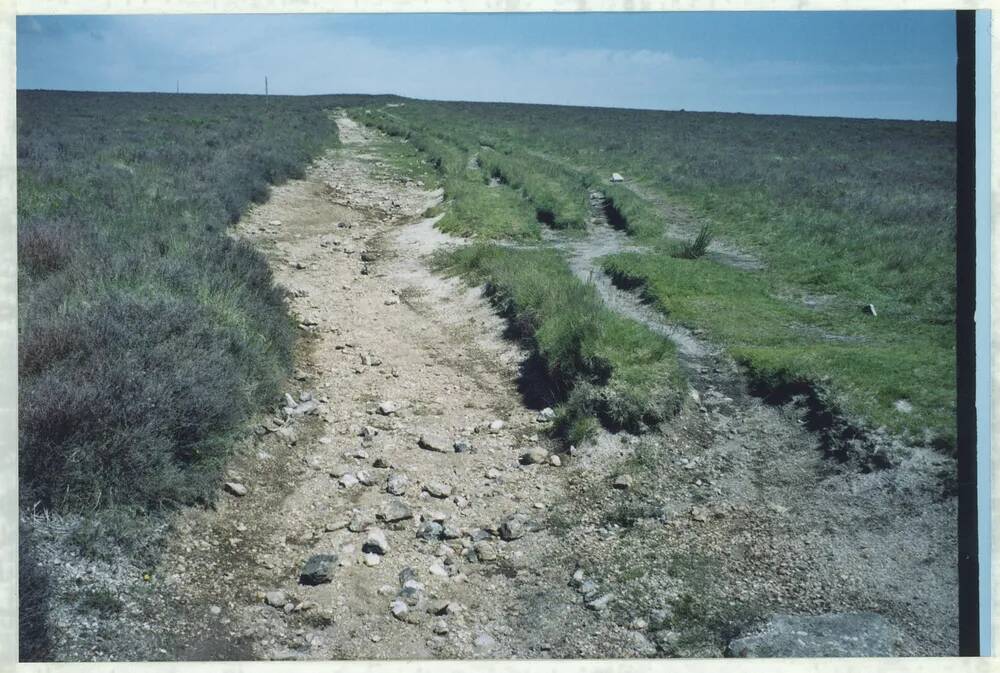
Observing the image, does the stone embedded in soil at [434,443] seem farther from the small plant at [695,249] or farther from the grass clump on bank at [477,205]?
the grass clump on bank at [477,205]

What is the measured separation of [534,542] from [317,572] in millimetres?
1614

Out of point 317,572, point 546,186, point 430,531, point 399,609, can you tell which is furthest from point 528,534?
point 546,186

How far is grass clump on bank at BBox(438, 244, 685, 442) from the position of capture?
6529mm

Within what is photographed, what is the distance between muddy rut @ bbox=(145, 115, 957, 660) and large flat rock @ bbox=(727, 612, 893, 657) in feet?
0.34

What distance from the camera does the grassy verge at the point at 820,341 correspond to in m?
5.74

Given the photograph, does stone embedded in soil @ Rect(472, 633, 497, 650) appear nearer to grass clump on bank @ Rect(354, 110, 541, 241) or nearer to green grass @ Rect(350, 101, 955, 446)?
green grass @ Rect(350, 101, 955, 446)

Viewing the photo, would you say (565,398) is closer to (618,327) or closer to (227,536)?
(618,327)

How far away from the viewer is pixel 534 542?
17.0 feet

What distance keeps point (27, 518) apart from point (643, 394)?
496cm

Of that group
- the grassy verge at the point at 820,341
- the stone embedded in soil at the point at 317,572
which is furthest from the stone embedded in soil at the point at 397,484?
the grassy verge at the point at 820,341

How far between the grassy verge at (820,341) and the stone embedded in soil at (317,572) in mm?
4427

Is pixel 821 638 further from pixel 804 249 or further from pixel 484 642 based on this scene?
pixel 804 249

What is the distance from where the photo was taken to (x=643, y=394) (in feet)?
21.4

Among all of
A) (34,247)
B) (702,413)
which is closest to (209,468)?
(702,413)
